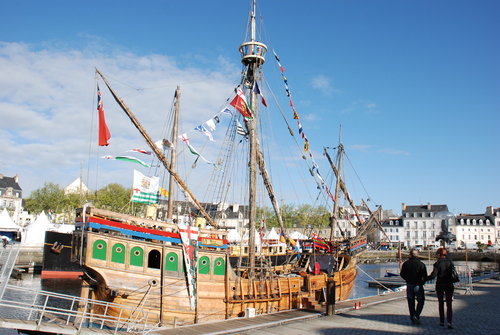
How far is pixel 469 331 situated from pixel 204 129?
15718 millimetres

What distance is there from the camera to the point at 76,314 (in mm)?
16234

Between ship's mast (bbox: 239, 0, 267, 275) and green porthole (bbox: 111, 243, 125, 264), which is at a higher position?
ship's mast (bbox: 239, 0, 267, 275)

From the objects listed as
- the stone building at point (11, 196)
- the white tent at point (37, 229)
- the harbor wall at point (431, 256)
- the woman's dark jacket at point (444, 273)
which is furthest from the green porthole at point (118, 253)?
the stone building at point (11, 196)

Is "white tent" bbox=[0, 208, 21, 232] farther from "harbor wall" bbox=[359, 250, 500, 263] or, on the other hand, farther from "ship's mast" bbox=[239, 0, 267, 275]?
"harbor wall" bbox=[359, 250, 500, 263]

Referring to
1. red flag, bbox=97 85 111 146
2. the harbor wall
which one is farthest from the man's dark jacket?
the harbor wall

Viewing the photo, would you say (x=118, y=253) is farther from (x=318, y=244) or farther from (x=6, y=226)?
A: (x=6, y=226)

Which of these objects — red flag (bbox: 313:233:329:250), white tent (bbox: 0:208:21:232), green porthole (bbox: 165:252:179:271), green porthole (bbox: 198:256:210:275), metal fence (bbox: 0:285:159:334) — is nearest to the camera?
metal fence (bbox: 0:285:159:334)

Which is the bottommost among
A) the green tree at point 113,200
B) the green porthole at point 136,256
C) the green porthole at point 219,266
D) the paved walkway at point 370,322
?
the paved walkway at point 370,322

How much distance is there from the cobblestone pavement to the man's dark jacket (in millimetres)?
1335

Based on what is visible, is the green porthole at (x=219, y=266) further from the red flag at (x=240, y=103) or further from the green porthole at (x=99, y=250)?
the red flag at (x=240, y=103)

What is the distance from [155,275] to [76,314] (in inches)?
135

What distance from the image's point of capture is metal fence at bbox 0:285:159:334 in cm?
1170

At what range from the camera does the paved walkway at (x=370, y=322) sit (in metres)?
11.3

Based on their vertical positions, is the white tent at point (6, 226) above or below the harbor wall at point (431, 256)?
above
